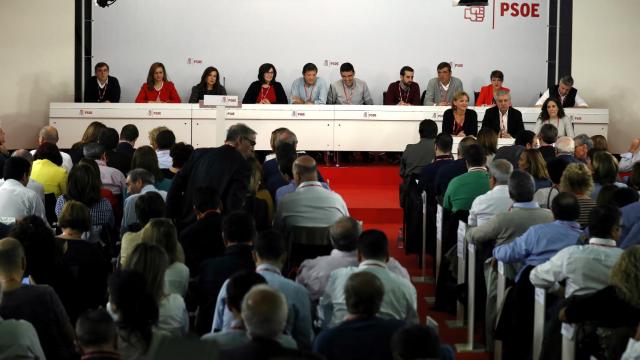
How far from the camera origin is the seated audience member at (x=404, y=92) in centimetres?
1346

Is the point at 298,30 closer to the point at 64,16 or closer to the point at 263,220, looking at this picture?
the point at 64,16

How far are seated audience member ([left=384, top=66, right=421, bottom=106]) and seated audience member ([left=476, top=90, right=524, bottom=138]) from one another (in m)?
1.84

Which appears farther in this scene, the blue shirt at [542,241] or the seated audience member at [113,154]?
the seated audience member at [113,154]

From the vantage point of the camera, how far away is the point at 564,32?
1453 centimetres

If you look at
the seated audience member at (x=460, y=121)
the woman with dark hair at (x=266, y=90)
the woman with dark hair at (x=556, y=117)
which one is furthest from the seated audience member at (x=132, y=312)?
the woman with dark hair at (x=266, y=90)

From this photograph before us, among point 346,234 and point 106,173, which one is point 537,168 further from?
point 106,173

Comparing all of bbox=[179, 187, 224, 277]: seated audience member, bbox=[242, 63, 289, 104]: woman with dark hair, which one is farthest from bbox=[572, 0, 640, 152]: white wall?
bbox=[179, 187, 224, 277]: seated audience member

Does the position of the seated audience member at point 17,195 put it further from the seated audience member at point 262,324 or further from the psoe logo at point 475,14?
the psoe logo at point 475,14

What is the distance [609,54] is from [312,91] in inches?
173

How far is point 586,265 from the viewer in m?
4.81

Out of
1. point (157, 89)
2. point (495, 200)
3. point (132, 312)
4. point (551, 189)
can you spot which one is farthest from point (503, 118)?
point (132, 312)

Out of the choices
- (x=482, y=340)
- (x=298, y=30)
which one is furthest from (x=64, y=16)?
(x=482, y=340)

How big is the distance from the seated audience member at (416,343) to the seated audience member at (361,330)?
19.0 inches

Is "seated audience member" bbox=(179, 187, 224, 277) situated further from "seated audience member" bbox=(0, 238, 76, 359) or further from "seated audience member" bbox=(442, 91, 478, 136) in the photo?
"seated audience member" bbox=(442, 91, 478, 136)
